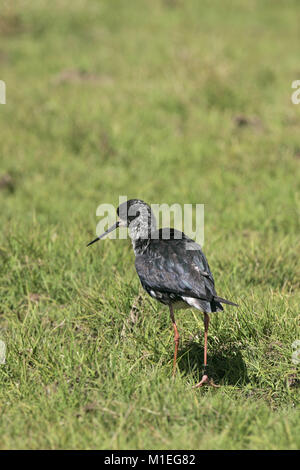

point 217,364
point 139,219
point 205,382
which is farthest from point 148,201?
point 205,382

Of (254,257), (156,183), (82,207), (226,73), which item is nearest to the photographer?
(254,257)

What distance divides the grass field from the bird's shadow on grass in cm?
2

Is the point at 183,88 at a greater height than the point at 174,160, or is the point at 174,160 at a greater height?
the point at 183,88

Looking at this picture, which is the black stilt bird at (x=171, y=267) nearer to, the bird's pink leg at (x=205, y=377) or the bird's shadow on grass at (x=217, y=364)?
the bird's pink leg at (x=205, y=377)

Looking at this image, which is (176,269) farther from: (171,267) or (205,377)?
(205,377)

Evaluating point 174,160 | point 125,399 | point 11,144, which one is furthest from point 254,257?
point 11,144

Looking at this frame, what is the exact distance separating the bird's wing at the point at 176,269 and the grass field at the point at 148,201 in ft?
1.79

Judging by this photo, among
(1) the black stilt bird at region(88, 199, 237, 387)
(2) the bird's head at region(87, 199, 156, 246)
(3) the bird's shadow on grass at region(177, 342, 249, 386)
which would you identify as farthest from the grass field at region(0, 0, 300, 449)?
(2) the bird's head at region(87, 199, 156, 246)

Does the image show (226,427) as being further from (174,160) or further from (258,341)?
(174,160)

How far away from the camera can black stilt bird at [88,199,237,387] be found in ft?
13.3

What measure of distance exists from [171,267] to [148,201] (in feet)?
11.2
